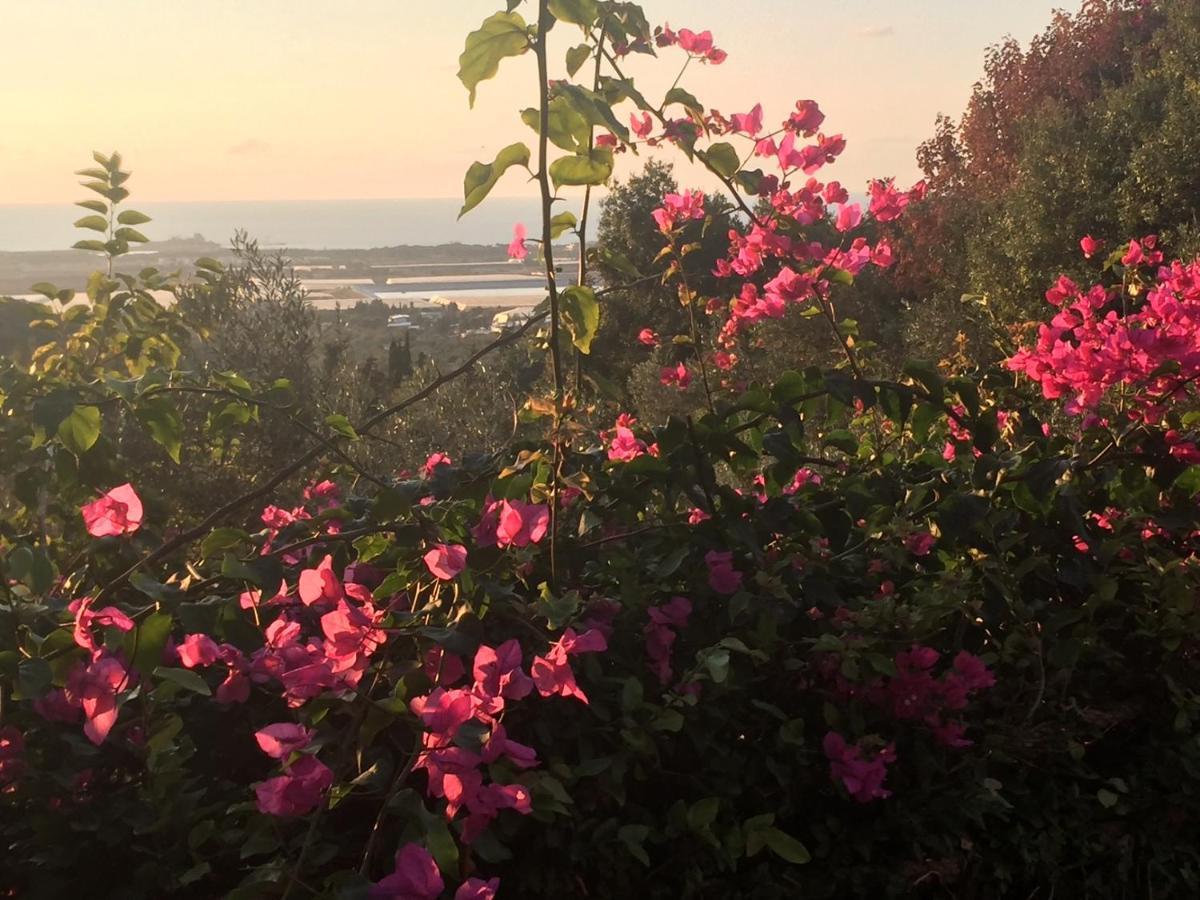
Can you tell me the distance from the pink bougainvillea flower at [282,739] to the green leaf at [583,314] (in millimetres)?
784

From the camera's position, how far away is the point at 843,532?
1.84 meters

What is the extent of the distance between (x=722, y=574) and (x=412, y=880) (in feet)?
2.74

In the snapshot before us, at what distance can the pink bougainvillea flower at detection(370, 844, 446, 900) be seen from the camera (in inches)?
42.6

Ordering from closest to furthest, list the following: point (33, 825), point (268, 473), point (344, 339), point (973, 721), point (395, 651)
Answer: point (33, 825)
point (395, 651)
point (973, 721)
point (268, 473)
point (344, 339)

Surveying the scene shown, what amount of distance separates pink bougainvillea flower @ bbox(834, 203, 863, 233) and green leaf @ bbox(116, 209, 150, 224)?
2.19 m

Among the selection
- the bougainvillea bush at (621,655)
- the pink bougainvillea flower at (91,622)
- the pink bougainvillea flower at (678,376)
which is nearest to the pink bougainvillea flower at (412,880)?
the bougainvillea bush at (621,655)

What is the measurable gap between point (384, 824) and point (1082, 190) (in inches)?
588

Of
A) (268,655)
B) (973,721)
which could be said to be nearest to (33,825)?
(268,655)

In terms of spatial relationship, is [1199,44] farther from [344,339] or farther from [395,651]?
[395,651]

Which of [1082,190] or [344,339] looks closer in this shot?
[344,339]

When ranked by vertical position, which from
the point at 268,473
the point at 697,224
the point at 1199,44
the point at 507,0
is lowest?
the point at 268,473

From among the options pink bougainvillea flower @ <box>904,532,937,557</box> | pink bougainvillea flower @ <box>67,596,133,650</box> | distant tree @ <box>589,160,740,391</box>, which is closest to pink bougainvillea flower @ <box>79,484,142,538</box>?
pink bougainvillea flower @ <box>67,596,133,650</box>

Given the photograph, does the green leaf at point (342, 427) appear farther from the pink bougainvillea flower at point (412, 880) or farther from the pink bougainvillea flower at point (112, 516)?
the pink bougainvillea flower at point (412, 880)

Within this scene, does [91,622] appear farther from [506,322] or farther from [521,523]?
[506,322]
